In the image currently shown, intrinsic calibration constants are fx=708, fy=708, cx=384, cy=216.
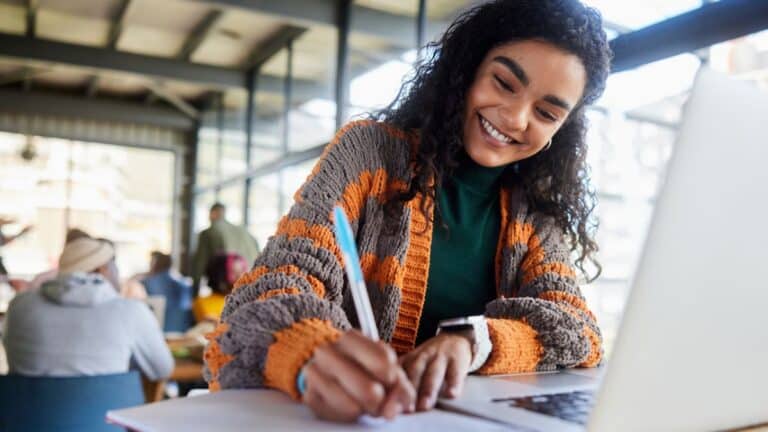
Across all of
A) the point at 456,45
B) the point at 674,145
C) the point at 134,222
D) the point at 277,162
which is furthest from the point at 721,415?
the point at 134,222

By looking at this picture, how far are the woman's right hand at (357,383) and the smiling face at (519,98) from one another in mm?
632

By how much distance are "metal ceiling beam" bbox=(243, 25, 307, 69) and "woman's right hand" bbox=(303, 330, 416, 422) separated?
6581 millimetres

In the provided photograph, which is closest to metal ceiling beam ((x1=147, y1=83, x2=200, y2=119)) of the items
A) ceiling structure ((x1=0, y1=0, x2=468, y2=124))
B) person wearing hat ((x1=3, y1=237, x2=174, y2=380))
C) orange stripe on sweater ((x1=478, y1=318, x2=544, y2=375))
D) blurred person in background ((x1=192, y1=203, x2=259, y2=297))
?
ceiling structure ((x1=0, y1=0, x2=468, y2=124))

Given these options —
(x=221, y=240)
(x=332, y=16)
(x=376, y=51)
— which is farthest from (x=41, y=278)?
(x=221, y=240)

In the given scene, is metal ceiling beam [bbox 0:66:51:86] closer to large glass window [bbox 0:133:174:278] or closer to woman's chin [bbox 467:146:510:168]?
large glass window [bbox 0:133:174:278]

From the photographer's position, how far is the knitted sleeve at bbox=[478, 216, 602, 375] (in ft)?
3.09

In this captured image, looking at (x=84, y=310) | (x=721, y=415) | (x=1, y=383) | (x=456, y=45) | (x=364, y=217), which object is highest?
(x=456, y=45)

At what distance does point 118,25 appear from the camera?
280 inches

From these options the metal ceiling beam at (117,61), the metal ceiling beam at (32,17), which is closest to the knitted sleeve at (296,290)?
the metal ceiling beam at (32,17)

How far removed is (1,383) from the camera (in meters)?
1.84

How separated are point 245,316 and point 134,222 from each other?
1096cm

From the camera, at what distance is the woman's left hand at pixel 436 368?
671 mm

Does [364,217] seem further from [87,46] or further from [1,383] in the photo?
[87,46]

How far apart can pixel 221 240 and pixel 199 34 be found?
7.20 feet
